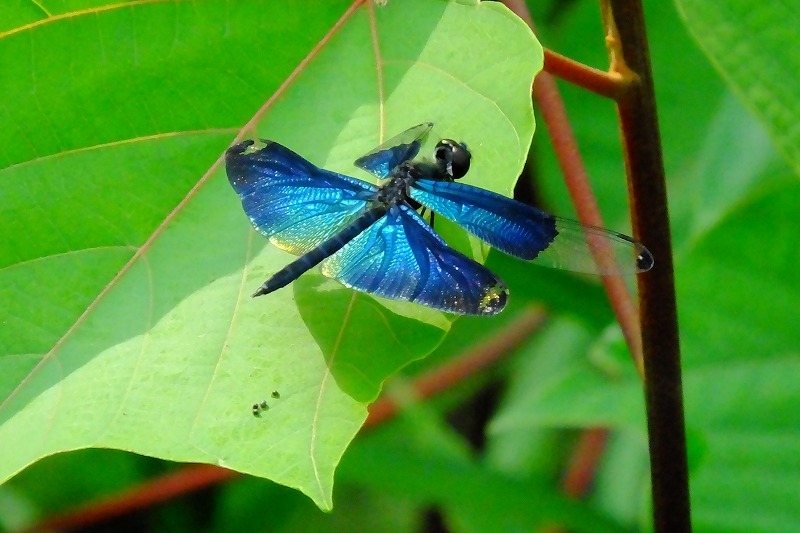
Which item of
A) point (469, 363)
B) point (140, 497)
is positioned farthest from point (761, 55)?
point (140, 497)

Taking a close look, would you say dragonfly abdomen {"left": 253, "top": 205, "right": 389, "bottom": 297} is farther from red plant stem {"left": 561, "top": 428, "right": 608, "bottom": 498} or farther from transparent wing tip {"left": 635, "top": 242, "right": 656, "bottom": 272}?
red plant stem {"left": 561, "top": 428, "right": 608, "bottom": 498}

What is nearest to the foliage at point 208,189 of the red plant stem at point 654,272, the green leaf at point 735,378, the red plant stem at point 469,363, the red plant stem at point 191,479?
the red plant stem at point 654,272

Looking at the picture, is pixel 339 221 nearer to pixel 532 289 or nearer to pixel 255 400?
pixel 255 400

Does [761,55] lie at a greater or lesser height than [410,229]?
greater

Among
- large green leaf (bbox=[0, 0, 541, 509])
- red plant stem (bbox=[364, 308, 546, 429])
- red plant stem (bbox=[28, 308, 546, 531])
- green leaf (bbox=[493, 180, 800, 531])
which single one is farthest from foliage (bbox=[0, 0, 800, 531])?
red plant stem (bbox=[364, 308, 546, 429])

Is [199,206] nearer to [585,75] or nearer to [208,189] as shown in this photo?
[208,189]

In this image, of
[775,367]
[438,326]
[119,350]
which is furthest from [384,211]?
[775,367]

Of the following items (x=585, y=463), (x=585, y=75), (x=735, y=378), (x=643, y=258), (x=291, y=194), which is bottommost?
(x=585, y=463)

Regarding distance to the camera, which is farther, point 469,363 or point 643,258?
point 469,363
